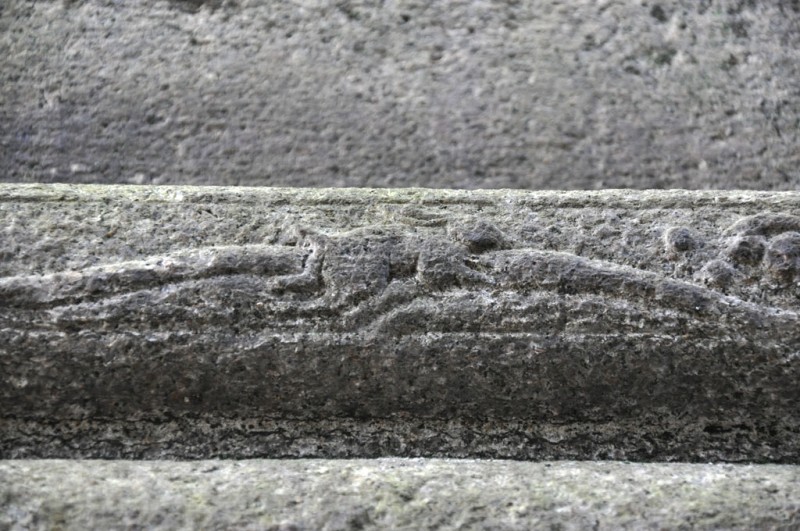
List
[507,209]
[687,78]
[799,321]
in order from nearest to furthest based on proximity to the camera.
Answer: [799,321] → [507,209] → [687,78]

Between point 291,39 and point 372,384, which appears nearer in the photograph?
point 372,384

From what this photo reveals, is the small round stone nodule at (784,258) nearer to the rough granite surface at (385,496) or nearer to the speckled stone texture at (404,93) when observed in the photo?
the rough granite surface at (385,496)

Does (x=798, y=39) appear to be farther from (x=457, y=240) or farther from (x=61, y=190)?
(x=61, y=190)

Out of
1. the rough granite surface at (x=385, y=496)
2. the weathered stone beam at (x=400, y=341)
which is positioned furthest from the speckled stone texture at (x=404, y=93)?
the rough granite surface at (x=385, y=496)

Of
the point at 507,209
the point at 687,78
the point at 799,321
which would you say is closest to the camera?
the point at 799,321

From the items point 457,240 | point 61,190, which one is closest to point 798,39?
point 457,240

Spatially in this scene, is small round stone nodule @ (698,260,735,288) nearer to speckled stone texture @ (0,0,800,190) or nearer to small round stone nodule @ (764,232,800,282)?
small round stone nodule @ (764,232,800,282)
